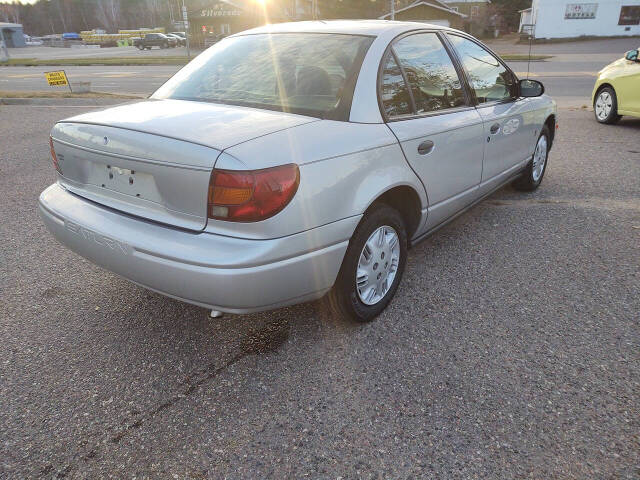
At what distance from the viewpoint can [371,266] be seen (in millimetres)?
2715

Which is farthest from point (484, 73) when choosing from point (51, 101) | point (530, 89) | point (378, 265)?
point (51, 101)

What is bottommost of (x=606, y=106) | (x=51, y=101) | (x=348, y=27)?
(x=606, y=106)

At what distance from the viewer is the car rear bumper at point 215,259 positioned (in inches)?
81.0

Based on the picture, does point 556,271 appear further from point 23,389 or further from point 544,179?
point 23,389

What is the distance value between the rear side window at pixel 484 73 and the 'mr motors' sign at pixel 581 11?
4709 cm

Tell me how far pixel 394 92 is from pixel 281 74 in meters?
0.66

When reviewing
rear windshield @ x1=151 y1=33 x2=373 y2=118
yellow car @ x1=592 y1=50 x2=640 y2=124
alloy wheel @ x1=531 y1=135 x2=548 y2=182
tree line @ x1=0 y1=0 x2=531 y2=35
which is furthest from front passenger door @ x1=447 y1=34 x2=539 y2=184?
tree line @ x1=0 y1=0 x2=531 y2=35

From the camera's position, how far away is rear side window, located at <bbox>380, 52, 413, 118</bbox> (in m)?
2.68

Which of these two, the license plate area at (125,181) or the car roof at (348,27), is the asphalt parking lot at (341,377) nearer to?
the license plate area at (125,181)

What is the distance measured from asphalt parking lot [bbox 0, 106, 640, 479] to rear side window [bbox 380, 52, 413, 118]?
3.90 ft

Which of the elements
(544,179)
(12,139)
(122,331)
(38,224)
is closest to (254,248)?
(122,331)

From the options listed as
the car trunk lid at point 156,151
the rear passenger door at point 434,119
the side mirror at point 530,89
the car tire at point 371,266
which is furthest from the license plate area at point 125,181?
the side mirror at point 530,89

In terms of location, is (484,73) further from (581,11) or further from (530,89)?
(581,11)

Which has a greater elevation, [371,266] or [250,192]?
[250,192]
